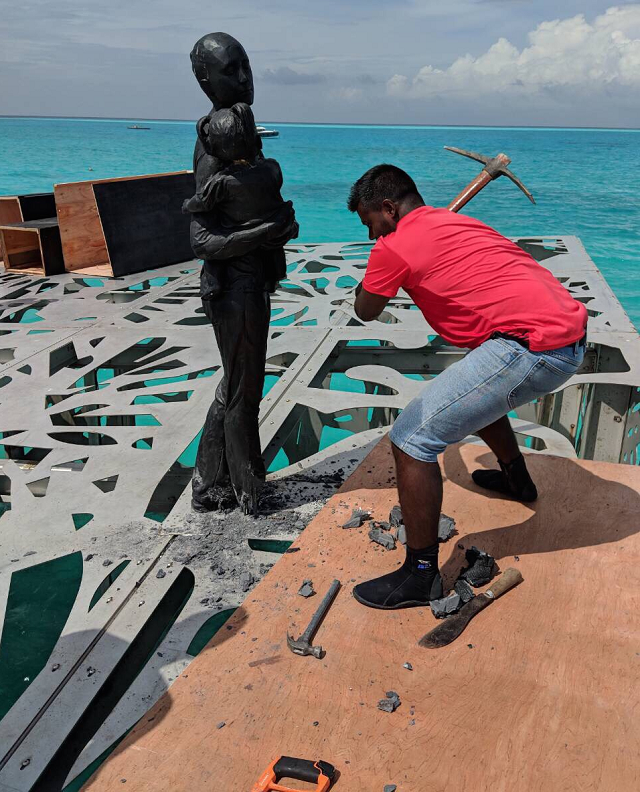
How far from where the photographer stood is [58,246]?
9.13m

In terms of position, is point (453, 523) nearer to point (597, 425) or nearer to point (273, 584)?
point (273, 584)

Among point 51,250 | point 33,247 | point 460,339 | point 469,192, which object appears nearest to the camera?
point 460,339

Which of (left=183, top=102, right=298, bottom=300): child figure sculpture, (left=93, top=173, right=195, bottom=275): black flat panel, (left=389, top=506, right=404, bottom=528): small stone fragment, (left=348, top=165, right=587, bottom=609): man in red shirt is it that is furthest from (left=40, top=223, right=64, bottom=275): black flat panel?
(left=348, top=165, right=587, bottom=609): man in red shirt

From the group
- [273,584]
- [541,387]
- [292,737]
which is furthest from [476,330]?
[292,737]

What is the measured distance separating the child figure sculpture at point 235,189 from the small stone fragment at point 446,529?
151 centimetres

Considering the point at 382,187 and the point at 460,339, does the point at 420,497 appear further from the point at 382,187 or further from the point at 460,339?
the point at 382,187

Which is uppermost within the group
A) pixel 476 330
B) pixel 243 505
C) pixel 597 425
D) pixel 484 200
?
pixel 476 330

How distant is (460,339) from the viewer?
290 centimetres

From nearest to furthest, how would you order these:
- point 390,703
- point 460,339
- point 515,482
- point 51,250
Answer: point 390,703 < point 460,339 < point 515,482 < point 51,250

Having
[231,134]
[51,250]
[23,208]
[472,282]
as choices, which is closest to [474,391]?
[472,282]

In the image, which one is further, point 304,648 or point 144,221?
point 144,221

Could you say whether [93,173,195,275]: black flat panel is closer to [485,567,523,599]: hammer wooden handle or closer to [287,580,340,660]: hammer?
[287,580,340,660]: hammer

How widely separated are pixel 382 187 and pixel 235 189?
0.73 m

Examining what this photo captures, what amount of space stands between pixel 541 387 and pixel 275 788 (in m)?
1.68
